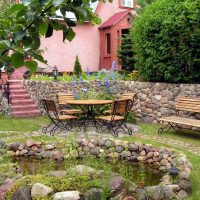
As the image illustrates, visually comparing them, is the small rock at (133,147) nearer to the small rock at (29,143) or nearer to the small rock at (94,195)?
the small rock at (29,143)

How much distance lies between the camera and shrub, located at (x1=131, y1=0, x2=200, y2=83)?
10289 millimetres

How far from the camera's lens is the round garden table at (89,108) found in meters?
10.3

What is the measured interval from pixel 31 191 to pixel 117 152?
131 inches

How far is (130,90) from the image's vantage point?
41.0ft

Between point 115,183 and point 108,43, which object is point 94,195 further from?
point 108,43

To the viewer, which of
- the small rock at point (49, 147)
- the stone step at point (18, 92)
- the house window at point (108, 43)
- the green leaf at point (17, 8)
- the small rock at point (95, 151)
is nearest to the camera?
the green leaf at point (17, 8)

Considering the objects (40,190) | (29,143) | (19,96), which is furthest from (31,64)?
(19,96)

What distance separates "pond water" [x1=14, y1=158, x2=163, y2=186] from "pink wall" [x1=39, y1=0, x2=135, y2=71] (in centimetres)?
1283

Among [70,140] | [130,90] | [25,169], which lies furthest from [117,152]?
[130,90]

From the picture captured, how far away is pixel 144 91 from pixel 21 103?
4.75 m

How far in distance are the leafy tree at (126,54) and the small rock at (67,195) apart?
38.7 ft

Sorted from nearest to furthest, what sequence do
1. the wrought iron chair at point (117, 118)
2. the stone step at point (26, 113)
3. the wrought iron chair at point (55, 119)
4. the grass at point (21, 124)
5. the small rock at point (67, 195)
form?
the small rock at point (67, 195), the wrought iron chair at point (117, 118), the wrought iron chair at point (55, 119), the grass at point (21, 124), the stone step at point (26, 113)

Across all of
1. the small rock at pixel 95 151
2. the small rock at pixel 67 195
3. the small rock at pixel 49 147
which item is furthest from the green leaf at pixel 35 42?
the small rock at pixel 49 147

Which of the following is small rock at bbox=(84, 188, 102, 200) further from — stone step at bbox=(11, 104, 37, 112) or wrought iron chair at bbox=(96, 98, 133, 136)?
stone step at bbox=(11, 104, 37, 112)
